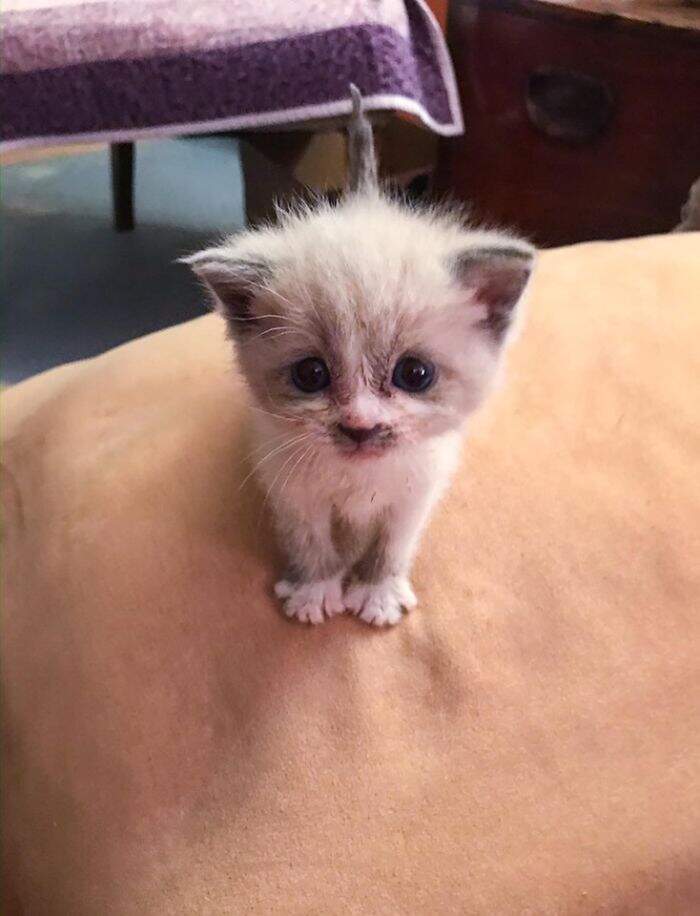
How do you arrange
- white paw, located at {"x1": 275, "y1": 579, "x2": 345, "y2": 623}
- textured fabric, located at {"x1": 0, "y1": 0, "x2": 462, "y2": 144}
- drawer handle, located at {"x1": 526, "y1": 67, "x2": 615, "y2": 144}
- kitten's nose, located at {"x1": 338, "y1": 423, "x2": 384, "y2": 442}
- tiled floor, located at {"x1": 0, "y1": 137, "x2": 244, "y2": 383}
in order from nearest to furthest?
kitten's nose, located at {"x1": 338, "y1": 423, "x2": 384, "y2": 442}, white paw, located at {"x1": 275, "y1": 579, "x2": 345, "y2": 623}, textured fabric, located at {"x1": 0, "y1": 0, "x2": 462, "y2": 144}, drawer handle, located at {"x1": 526, "y1": 67, "x2": 615, "y2": 144}, tiled floor, located at {"x1": 0, "y1": 137, "x2": 244, "y2": 383}

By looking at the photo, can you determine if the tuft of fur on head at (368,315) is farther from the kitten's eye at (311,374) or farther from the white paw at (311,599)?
the white paw at (311,599)

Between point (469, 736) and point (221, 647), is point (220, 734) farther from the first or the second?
point (469, 736)

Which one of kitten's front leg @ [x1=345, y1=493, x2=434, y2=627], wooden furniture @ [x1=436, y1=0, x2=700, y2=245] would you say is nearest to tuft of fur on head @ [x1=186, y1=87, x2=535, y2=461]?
kitten's front leg @ [x1=345, y1=493, x2=434, y2=627]

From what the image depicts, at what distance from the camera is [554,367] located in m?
1.01

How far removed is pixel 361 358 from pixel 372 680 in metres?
0.30

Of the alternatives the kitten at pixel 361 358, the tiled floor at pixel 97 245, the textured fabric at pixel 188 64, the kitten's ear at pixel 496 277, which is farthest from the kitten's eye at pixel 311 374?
the tiled floor at pixel 97 245

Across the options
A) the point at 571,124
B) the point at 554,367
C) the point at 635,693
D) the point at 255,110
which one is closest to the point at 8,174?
the point at 255,110

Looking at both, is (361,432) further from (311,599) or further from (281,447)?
(311,599)

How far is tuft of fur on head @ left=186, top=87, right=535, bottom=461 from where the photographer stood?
25.3 inches

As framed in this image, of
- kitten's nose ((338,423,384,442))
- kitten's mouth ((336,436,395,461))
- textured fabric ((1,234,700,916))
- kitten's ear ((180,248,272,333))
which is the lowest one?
textured fabric ((1,234,700,916))

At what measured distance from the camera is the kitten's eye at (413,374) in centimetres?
66

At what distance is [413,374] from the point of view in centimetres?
67

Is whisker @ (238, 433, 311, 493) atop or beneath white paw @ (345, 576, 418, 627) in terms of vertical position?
atop

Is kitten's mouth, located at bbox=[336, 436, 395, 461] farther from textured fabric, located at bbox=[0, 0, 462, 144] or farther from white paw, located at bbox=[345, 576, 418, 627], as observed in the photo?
textured fabric, located at bbox=[0, 0, 462, 144]
